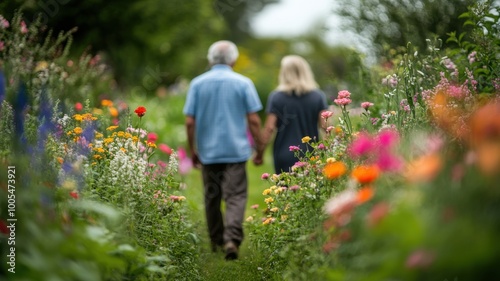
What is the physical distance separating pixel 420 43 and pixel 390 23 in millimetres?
615

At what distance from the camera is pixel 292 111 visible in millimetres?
5859

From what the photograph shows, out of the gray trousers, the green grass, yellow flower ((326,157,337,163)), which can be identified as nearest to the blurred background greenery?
the green grass

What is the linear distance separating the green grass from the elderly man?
21 cm

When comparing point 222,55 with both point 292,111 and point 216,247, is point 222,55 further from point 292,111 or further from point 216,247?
point 216,247

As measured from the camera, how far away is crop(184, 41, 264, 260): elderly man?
18.5 ft

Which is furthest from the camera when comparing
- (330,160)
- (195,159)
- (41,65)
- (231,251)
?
(41,65)

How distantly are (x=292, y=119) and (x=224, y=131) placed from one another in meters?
0.65

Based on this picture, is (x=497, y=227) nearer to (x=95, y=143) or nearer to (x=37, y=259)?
(x=37, y=259)

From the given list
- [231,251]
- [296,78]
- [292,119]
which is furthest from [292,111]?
[231,251]

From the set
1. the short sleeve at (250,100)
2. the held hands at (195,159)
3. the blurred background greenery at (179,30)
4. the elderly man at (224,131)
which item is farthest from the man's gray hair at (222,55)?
the blurred background greenery at (179,30)

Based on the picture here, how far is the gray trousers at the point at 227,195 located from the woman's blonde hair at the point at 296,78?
837mm

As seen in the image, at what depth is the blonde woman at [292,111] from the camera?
19.2 ft

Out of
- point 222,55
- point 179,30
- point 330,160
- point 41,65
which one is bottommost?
point 330,160

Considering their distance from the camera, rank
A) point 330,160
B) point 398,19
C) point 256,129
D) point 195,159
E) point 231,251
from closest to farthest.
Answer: point 330,160
point 231,251
point 256,129
point 195,159
point 398,19
